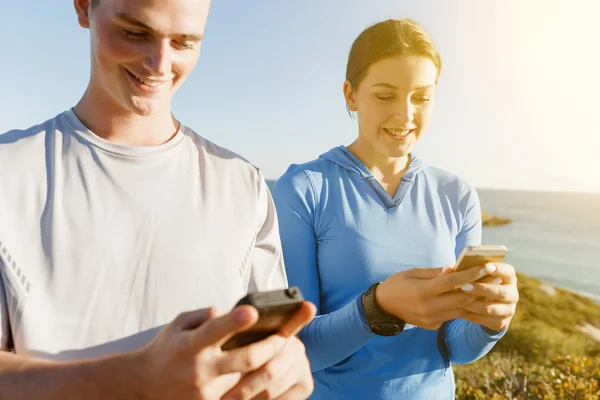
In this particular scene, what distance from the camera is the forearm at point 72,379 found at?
3.59 ft

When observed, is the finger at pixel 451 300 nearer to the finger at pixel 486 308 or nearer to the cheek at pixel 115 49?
the finger at pixel 486 308

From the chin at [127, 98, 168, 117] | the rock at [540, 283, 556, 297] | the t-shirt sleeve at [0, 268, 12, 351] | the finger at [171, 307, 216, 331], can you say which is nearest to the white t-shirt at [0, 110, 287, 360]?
the t-shirt sleeve at [0, 268, 12, 351]

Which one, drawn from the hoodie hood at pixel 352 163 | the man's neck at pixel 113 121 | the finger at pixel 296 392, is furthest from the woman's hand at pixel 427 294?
the man's neck at pixel 113 121

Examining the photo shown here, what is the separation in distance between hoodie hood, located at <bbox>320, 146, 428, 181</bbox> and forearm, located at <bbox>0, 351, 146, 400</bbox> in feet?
5.01

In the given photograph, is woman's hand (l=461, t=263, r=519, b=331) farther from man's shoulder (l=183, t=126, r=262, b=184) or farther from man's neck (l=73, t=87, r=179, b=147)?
man's neck (l=73, t=87, r=179, b=147)

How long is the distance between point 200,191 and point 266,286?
0.38 metres

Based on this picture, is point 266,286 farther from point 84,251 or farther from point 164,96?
point 164,96

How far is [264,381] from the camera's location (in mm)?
1137

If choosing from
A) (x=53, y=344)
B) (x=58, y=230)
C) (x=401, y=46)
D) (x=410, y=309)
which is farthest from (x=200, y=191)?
(x=401, y=46)

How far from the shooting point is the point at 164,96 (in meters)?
1.64

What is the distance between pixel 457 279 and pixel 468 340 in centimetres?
46

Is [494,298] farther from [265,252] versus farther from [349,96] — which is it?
[349,96]

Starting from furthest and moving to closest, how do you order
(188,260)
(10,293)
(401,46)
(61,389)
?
(401,46) < (188,260) < (10,293) < (61,389)

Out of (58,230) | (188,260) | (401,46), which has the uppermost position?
(401,46)
